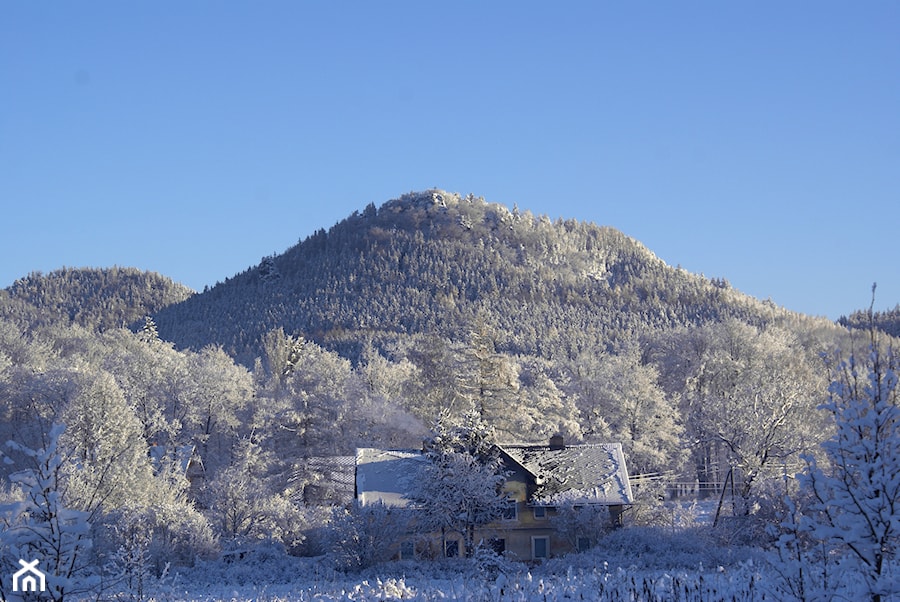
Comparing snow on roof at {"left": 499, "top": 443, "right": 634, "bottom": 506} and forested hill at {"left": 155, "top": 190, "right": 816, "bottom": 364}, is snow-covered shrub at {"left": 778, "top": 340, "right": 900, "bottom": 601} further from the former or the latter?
forested hill at {"left": 155, "top": 190, "right": 816, "bottom": 364}

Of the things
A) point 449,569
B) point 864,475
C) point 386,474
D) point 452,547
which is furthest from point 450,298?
point 864,475

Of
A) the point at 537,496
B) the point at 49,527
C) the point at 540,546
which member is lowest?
the point at 540,546

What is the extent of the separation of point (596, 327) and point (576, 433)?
311ft

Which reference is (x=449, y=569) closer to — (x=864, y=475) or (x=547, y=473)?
(x=547, y=473)

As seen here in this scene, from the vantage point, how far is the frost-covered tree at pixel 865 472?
9.55 metres

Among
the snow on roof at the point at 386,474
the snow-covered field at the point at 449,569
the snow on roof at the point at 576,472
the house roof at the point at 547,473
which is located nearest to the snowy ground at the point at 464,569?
the snow-covered field at the point at 449,569

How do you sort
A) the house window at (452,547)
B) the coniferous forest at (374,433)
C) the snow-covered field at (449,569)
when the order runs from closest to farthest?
the coniferous forest at (374,433) → the snow-covered field at (449,569) → the house window at (452,547)

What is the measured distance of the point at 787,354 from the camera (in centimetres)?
7088

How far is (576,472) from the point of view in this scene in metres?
39.3

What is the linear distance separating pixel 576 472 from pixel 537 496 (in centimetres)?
250

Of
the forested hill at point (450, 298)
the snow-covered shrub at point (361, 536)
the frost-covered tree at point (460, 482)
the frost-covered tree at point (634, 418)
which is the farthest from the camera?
the forested hill at point (450, 298)

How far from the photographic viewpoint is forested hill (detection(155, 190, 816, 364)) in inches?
5566

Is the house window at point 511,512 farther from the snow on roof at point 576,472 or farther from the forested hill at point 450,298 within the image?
the forested hill at point 450,298

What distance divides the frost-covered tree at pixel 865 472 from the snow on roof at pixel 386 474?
2810 centimetres
